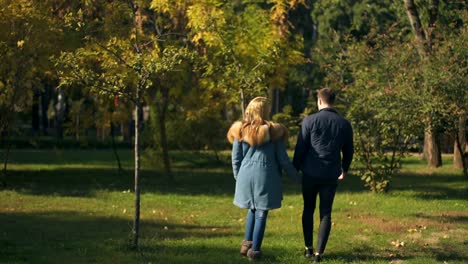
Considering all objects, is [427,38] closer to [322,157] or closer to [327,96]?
[327,96]

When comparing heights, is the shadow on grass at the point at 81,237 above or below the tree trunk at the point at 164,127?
below

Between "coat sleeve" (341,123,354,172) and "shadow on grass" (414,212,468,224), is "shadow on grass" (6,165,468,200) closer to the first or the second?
"shadow on grass" (414,212,468,224)

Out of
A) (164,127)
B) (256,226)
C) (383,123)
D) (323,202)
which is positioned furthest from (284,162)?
(164,127)

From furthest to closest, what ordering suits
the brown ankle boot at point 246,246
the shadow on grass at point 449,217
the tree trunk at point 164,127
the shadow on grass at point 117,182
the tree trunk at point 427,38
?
the tree trunk at point 164,127
the tree trunk at point 427,38
the shadow on grass at point 117,182
the shadow on grass at point 449,217
the brown ankle boot at point 246,246

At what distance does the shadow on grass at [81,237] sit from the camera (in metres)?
10.3

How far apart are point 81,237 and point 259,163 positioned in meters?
3.83

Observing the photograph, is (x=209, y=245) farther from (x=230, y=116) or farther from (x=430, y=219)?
(x=230, y=116)

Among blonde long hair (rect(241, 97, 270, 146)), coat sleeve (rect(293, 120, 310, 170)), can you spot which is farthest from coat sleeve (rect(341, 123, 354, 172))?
blonde long hair (rect(241, 97, 270, 146))

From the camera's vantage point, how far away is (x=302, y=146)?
32.2 ft

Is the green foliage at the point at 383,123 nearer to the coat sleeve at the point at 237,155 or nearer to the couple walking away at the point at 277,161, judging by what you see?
the couple walking away at the point at 277,161

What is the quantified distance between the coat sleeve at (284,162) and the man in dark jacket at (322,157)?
194 millimetres

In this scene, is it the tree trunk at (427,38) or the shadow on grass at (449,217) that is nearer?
the shadow on grass at (449,217)

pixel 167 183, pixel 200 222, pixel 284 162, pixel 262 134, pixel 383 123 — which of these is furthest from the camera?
pixel 167 183

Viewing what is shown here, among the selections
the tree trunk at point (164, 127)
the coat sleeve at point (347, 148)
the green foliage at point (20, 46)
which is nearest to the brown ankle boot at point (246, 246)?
the coat sleeve at point (347, 148)
